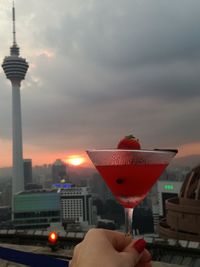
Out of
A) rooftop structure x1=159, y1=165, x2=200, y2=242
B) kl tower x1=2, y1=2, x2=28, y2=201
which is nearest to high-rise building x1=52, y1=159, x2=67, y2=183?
kl tower x1=2, y1=2, x2=28, y2=201

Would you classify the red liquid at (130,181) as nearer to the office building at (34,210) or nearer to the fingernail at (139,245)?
Answer: the fingernail at (139,245)

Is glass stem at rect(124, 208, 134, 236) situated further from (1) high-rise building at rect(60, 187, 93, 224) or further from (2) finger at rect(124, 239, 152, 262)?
(1) high-rise building at rect(60, 187, 93, 224)

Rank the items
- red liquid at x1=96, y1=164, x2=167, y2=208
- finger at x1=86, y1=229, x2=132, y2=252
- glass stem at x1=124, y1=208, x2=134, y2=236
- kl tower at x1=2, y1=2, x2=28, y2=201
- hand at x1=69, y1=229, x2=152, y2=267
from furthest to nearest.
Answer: kl tower at x1=2, y1=2, x2=28, y2=201 < red liquid at x1=96, y1=164, x2=167, y2=208 < glass stem at x1=124, y1=208, x2=134, y2=236 < finger at x1=86, y1=229, x2=132, y2=252 < hand at x1=69, y1=229, x2=152, y2=267

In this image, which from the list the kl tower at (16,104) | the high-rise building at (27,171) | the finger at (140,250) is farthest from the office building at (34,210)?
the finger at (140,250)

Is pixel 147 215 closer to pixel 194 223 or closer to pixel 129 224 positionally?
pixel 194 223

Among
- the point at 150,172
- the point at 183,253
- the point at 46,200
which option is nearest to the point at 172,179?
the point at 46,200

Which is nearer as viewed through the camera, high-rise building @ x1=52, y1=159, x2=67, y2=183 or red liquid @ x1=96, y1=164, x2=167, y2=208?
red liquid @ x1=96, y1=164, x2=167, y2=208

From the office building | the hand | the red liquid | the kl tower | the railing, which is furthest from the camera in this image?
the kl tower
